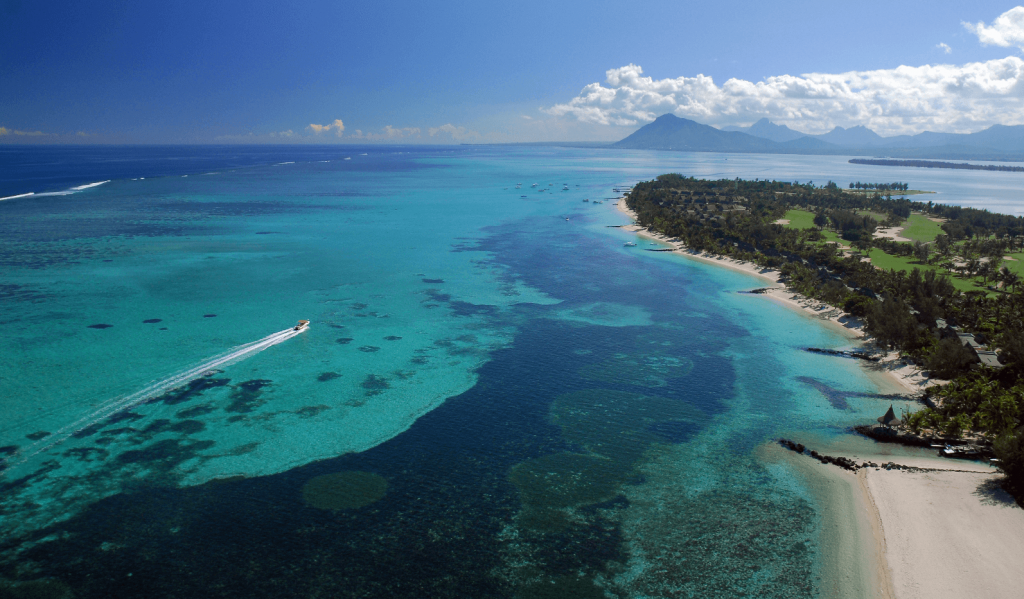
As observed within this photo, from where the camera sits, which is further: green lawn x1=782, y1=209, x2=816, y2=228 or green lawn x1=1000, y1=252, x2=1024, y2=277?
green lawn x1=782, y1=209, x2=816, y2=228

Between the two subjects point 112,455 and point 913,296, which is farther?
point 913,296

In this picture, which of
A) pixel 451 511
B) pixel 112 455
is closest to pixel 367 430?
pixel 451 511

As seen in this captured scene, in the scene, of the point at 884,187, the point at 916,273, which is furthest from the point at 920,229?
the point at 884,187

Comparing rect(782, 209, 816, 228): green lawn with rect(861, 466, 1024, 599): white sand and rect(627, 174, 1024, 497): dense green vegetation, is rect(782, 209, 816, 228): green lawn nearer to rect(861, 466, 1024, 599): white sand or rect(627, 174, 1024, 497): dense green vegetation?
rect(627, 174, 1024, 497): dense green vegetation

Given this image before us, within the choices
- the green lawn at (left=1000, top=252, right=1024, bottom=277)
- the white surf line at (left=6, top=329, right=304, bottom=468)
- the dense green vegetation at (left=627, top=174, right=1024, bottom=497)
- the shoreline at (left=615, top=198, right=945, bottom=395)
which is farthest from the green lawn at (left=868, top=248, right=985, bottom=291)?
the white surf line at (left=6, top=329, right=304, bottom=468)

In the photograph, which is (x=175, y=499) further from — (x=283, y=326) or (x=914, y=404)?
(x=914, y=404)

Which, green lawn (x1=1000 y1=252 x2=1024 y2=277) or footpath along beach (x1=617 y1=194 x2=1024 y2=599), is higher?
green lawn (x1=1000 y1=252 x2=1024 y2=277)
